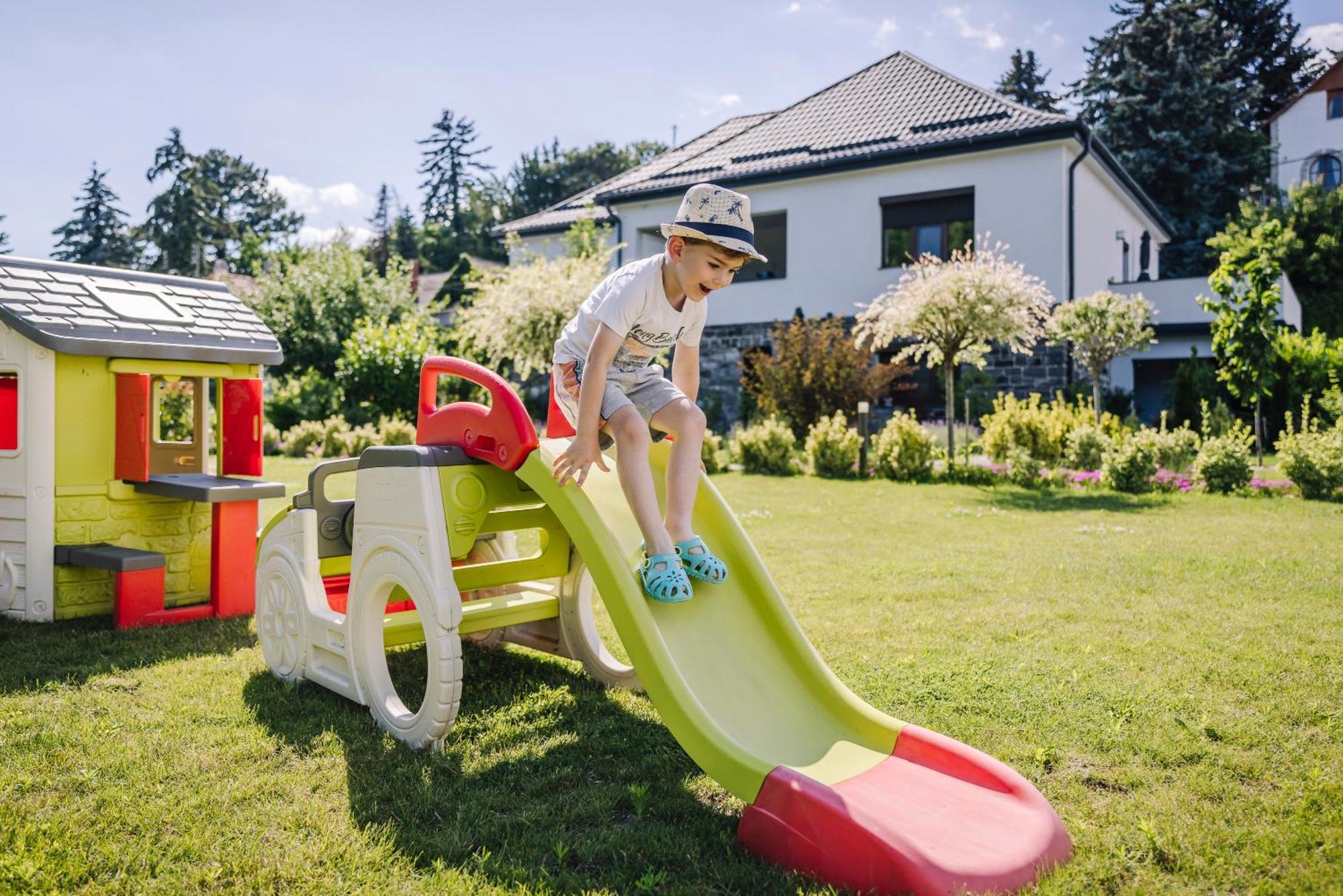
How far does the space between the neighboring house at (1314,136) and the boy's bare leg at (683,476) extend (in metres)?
37.0

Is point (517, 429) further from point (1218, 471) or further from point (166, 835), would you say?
point (1218, 471)

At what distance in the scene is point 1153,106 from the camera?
32.6 m

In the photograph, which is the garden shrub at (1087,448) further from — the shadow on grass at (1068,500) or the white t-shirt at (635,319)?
the white t-shirt at (635,319)

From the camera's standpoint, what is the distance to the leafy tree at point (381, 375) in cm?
1859

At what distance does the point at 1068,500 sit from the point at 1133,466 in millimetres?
1215

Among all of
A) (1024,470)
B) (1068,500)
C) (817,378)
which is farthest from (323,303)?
(1068,500)

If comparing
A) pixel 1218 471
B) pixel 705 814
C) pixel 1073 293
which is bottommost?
pixel 705 814

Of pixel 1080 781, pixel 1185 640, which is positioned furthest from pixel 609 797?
pixel 1185 640

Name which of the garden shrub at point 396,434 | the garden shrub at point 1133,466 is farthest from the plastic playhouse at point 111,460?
the garden shrub at point 1133,466

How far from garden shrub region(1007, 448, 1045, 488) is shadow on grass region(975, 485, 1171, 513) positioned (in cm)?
25

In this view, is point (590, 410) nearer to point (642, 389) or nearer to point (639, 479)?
point (639, 479)

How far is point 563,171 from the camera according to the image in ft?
178

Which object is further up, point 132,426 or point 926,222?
point 926,222

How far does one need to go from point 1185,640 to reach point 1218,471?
266 inches
